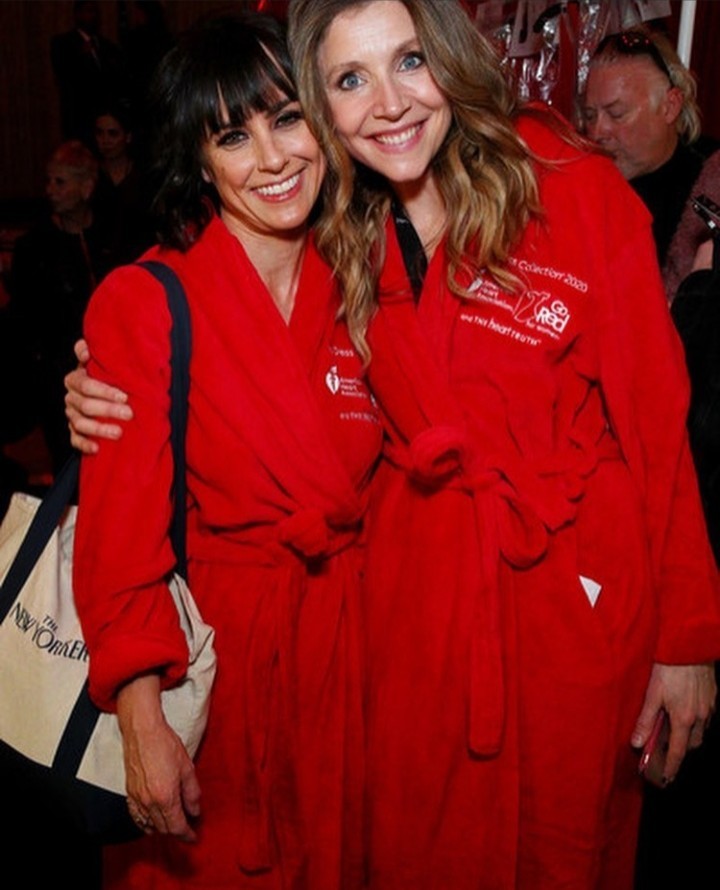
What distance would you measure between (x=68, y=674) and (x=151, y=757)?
7.6 inches

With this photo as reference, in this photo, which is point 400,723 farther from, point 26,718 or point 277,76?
point 277,76

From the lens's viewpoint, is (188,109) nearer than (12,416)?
Yes

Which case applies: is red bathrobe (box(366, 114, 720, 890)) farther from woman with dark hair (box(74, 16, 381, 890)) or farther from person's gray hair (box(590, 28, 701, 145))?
person's gray hair (box(590, 28, 701, 145))

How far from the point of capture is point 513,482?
1583 millimetres

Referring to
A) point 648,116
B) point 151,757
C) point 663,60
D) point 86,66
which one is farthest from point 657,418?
point 86,66

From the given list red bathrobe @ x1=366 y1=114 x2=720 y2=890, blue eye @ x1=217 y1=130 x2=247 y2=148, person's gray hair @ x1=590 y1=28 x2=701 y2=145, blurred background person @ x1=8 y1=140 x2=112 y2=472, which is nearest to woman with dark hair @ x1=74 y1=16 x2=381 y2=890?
blue eye @ x1=217 y1=130 x2=247 y2=148

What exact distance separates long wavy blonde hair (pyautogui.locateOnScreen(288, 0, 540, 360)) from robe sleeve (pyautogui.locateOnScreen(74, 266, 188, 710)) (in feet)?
1.15

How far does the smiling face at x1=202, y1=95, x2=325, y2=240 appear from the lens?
1.61 meters

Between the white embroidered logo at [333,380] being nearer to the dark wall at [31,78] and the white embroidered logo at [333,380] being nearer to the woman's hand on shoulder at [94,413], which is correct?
the woman's hand on shoulder at [94,413]

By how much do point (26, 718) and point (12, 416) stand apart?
6.26ft

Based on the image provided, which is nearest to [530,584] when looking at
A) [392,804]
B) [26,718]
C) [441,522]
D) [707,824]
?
[441,522]

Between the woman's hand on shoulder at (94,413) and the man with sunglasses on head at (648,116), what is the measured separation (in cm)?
170

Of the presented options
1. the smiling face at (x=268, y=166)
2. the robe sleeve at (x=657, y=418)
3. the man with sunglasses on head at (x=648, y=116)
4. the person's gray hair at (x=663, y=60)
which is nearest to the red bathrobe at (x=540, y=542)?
the robe sleeve at (x=657, y=418)

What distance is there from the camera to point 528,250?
5.31ft
